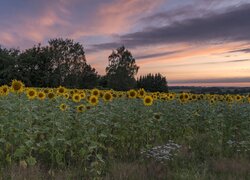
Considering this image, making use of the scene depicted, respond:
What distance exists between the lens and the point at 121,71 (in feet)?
224

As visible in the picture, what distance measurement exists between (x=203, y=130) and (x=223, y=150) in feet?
10.1

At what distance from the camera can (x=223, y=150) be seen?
9.06m

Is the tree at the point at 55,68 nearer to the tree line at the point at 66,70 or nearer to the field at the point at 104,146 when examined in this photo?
the tree line at the point at 66,70

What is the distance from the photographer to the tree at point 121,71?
215ft

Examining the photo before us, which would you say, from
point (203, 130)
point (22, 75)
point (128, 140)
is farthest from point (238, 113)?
point (22, 75)

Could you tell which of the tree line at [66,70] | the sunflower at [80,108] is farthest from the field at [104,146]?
the tree line at [66,70]

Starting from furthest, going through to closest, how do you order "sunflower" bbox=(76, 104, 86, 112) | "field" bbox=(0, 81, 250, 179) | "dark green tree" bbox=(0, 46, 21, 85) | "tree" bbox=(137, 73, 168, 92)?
1. "tree" bbox=(137, 73, 168, 92)
2. "dark green tree" bbox=(0, 46, 21, 85)
3. "sunflower" bbox=(76, 104, 86, 112)
4. "field" bbox=(0, 81, 250, 179)

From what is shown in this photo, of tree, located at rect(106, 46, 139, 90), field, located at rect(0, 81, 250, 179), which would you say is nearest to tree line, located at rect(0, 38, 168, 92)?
tree, located at rect(106, 46, 139, 90)

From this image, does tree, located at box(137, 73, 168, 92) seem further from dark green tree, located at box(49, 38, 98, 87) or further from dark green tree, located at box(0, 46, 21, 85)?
dark green tree, located at box(0, 46, 21, 85)

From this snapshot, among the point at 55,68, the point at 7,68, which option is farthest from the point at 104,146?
the point at 55,68

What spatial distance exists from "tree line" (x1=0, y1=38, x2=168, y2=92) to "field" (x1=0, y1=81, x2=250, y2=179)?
150 ft

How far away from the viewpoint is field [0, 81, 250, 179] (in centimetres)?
682

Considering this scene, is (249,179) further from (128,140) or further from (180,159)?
(128,140)

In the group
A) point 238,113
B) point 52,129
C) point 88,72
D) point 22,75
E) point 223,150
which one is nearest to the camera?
point 52,129
